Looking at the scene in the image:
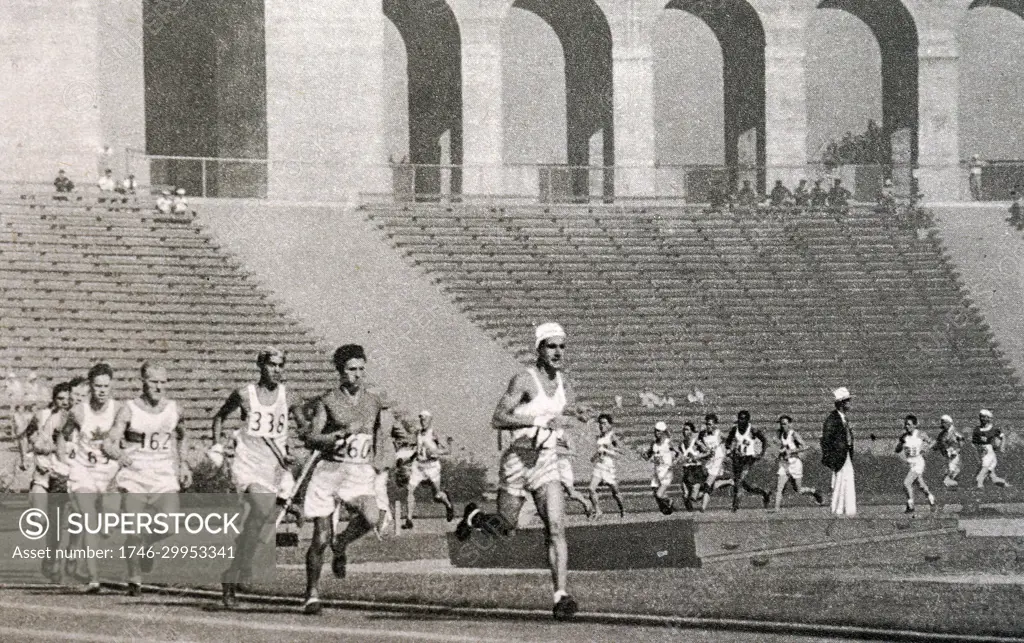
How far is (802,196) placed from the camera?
1517 inches

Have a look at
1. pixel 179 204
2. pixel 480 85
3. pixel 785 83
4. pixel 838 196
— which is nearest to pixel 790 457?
pixel 179 204

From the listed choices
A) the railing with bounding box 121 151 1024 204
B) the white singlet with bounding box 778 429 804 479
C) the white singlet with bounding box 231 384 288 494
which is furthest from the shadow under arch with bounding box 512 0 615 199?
the white singlet with bounding box 231 384 288 494

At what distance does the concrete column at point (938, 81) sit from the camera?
43.1m

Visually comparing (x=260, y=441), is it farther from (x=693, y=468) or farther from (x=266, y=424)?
(x=693, y=468)

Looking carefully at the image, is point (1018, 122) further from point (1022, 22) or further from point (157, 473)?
point (157, 473)

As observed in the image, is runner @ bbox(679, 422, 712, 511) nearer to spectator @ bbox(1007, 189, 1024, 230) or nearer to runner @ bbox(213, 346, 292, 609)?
runner @ bbox(213, 346, 292, 609)

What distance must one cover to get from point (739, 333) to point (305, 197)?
11.6 meters

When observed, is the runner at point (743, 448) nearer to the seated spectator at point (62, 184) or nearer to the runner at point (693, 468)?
the runner at point (693, 468)

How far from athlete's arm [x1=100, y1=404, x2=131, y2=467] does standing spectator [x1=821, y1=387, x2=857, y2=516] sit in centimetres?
980

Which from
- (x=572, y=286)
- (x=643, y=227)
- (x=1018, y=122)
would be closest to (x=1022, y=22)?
(x=1018, y=122)

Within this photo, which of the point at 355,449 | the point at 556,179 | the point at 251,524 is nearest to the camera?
the point at 355,449

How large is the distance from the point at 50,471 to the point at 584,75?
105 ft

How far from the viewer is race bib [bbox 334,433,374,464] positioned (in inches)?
446

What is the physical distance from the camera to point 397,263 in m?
34.2
